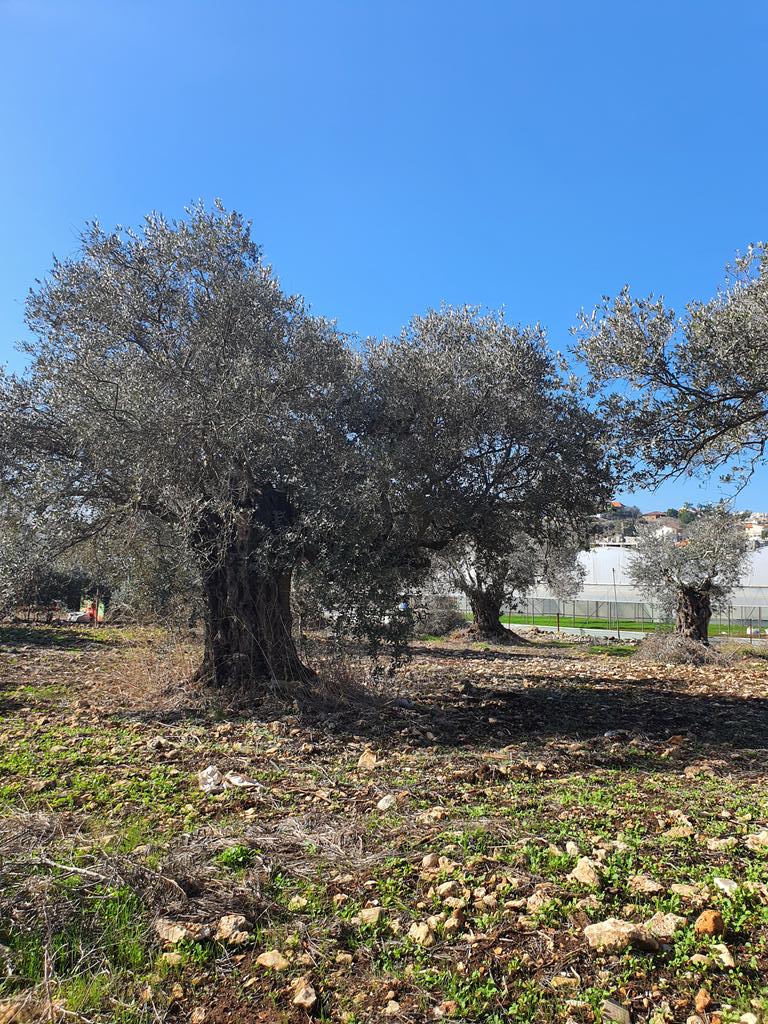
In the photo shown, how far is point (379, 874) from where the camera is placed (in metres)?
4.30

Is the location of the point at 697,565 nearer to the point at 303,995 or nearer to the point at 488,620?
the point at 488,620

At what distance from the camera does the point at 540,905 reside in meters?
3.74

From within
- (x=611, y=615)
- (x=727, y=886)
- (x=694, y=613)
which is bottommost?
(x=727, y=886)

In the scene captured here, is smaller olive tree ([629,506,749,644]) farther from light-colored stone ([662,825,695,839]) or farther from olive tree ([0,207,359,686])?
light-colored stone ([662,825,695,839])

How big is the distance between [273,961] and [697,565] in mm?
20666

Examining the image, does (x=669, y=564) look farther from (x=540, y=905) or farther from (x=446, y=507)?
(x=540, y=905)

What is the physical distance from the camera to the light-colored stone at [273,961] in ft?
11.1

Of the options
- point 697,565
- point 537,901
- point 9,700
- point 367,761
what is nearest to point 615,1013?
point 537,901

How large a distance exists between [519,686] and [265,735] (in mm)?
6402

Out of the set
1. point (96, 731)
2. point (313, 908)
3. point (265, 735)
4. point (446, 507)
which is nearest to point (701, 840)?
point (313, 908)

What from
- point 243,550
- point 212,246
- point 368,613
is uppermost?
point 212,246

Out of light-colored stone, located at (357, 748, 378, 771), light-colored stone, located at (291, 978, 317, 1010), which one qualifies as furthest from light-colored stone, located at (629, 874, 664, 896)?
light-colored stone, located at (357, 748, 378, 771)

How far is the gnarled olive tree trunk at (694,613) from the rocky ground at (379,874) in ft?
38.5

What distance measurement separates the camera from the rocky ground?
316 centimetres
